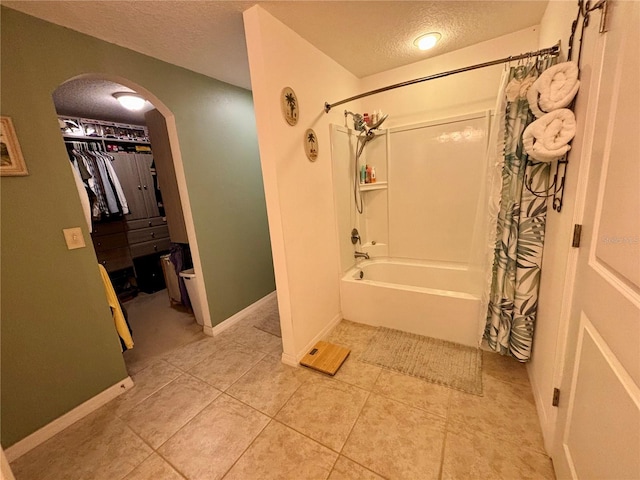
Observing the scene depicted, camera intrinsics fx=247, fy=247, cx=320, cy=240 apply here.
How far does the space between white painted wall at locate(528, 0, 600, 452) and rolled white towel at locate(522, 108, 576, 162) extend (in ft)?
0.10

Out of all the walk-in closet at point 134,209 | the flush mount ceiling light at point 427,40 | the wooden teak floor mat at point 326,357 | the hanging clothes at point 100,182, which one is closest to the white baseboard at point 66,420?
the walk-in closet at point 134,209

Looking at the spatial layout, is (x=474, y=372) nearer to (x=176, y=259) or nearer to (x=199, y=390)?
(x=199, y=390)

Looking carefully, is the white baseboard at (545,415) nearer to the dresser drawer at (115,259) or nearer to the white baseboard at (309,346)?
the white baseboard at (309,346)

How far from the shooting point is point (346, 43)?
1919 millimetres

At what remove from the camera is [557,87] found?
1.07 m

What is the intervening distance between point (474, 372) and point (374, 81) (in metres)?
2.76

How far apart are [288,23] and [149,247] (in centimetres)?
343

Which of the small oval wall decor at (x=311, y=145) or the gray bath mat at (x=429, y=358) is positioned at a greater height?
the small oval wall decor at (x=311, y=145)

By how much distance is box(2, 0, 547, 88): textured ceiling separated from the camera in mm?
1388

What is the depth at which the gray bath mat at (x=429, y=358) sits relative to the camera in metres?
1.64

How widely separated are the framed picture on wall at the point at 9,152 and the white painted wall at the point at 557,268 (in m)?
2.62

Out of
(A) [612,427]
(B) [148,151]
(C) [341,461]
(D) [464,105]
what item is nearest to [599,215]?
(A) [612,427]

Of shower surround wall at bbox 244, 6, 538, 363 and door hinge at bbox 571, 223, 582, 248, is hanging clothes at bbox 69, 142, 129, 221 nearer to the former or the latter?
shower surround wall at bbox 244, 6, 538, 363

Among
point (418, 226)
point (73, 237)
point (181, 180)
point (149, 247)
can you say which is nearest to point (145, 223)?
point (149, 247)
